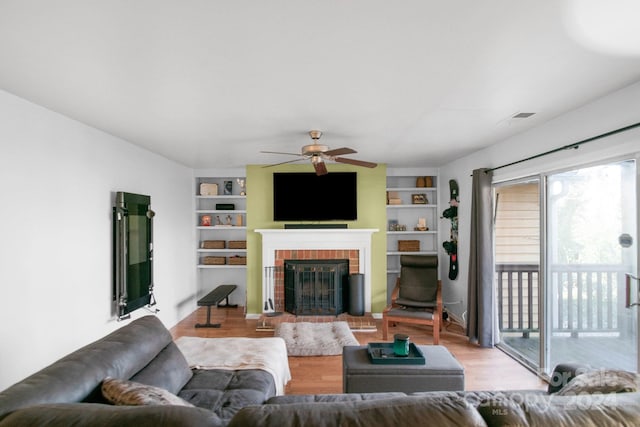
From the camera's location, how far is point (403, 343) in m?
2.66

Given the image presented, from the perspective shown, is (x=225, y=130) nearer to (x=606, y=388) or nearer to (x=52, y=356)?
(x=52, y=356)

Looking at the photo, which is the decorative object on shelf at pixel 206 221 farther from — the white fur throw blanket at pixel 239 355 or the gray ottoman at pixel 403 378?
the gray ottoman at pixel 403 378

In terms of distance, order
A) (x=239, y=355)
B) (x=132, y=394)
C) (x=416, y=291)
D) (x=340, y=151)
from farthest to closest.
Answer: (x=416, y=291), (x=340, y=151), (x=239, y=355), (x=132, y=394)

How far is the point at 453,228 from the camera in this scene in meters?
5.30

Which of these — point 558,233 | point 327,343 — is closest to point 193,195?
point 327,343

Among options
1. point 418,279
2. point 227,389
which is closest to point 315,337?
point 418,279

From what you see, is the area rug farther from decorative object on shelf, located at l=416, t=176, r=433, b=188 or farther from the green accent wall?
decorative object on shelf, located at l=416, t=176, r=433, b=188

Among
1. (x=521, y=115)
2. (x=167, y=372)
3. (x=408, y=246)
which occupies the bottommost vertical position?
(x=167, y=372)

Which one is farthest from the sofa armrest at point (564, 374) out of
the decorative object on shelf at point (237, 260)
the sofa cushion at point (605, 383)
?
the decorative object on shelf at point (237, 260)

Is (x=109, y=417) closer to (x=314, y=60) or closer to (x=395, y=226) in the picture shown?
(x=314, y=60)

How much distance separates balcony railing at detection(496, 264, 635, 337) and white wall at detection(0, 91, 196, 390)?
4275 millimetres

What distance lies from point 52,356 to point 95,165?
172 cm

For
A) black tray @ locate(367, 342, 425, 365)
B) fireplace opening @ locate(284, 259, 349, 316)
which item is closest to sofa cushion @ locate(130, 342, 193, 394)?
black tray @ locate(367, 342, 425, 365)

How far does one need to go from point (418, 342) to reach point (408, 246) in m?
1.95
